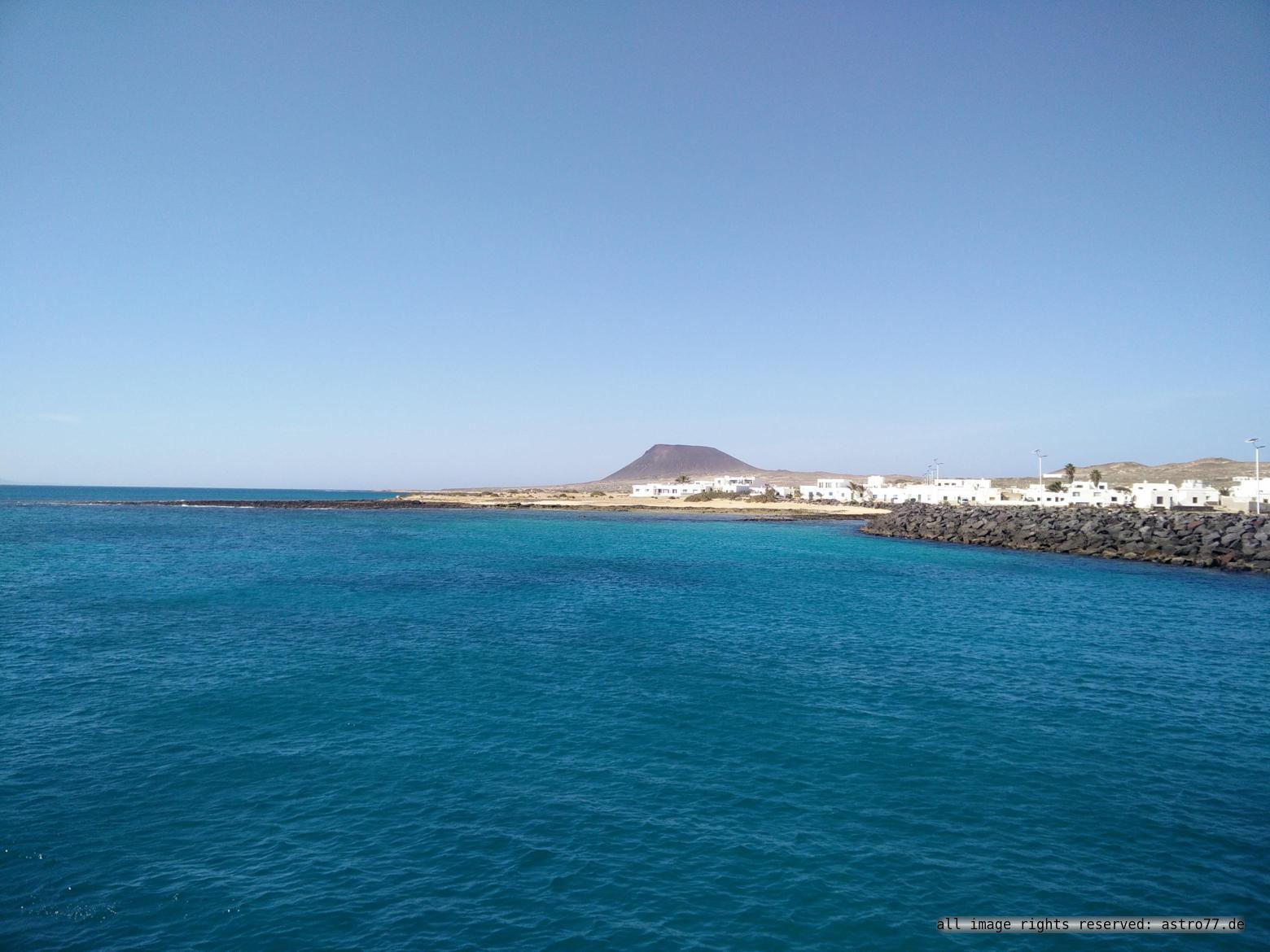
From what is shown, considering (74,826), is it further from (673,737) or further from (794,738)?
(794,738)

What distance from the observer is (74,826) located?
11648mm

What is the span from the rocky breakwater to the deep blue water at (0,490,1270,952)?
2357 cm

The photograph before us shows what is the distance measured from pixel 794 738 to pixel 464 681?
9.66m

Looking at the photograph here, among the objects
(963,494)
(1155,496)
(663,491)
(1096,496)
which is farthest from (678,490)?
(1155,496)

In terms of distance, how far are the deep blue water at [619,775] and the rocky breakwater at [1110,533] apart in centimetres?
2357

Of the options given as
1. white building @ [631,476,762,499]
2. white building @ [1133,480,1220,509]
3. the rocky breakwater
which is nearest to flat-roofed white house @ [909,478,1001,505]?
white building @ [1133,480,1220,509]

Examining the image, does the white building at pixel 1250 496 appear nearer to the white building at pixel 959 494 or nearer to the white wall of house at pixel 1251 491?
the white wall of house at pixel 1251 491

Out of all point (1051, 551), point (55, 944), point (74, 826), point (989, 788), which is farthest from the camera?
point (1051, 551)

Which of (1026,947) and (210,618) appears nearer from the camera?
(1026,947)

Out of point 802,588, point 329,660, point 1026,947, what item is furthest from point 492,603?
point 1026,947

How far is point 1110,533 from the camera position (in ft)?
194

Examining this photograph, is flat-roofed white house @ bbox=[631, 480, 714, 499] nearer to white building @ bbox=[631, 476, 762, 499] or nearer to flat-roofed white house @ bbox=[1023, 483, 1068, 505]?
white building @ bbox=[631, 476, 762, 499]

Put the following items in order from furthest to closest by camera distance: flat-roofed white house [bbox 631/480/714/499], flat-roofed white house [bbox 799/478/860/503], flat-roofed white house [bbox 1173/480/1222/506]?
flat-roofed white house [bbox 631/480/714/499] → flat-roofed white house [bbox 799/478/860/503] → flat-roofed white house [bbox 1173/480/1222/506]

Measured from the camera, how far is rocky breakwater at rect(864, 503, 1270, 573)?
49.6 meters
